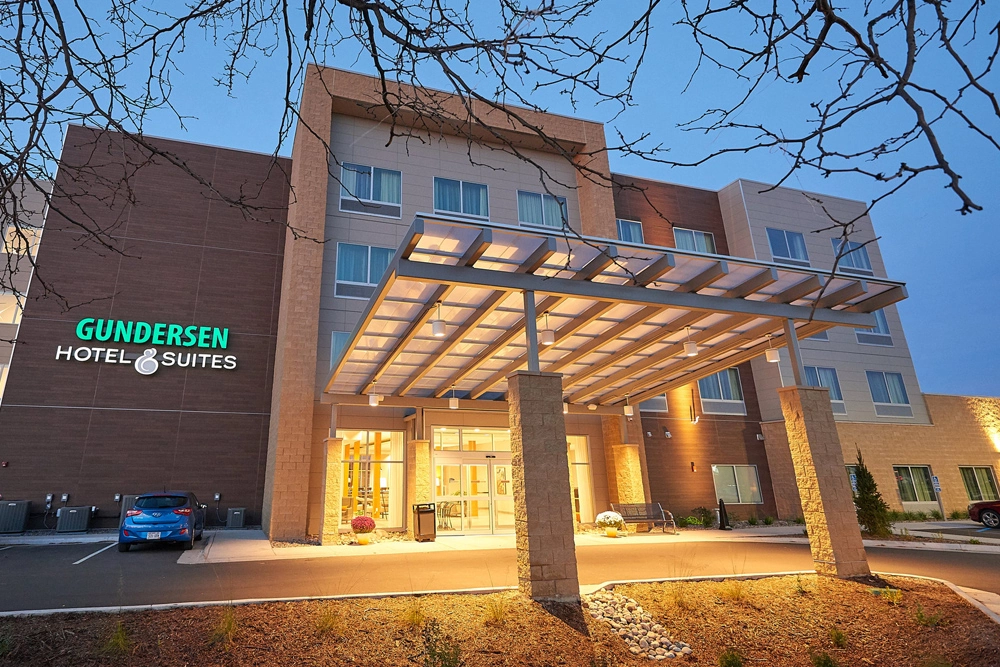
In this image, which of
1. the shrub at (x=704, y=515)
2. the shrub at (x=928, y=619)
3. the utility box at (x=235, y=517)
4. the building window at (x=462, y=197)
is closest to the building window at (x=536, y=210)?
the building window at (x=462, y=197)

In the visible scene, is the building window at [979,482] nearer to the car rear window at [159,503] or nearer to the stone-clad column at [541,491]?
the stone-clad column at [541,491]

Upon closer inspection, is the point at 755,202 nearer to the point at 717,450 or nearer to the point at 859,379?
the point at 859,379

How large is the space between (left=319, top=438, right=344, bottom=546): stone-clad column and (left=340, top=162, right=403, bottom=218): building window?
868cm

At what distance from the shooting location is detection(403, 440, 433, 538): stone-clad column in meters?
19.1

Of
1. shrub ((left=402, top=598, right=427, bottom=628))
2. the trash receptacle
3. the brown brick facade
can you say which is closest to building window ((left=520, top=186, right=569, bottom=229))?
the brown brick facade

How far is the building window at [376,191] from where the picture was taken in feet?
68.7

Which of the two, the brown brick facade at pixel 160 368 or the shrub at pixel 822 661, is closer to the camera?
the shrub at pixel 822 661

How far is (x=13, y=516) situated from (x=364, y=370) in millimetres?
11781

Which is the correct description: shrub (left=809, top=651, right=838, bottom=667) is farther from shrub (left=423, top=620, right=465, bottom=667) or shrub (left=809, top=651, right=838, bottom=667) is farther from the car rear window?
the car rear window

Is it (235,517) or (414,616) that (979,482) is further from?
(235,517)

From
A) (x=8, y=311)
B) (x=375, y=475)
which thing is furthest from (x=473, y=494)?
(x=8, y=311)

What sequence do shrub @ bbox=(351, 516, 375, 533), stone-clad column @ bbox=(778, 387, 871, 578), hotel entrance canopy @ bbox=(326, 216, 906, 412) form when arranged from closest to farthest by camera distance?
1. hotel entrance canopy @ bbox=(326, 216, 906, 412)
2. stone-clad column @ bbox=(778, 387, 871, 578)
3. shrub @ bbox=(351, 516, 375, 533)

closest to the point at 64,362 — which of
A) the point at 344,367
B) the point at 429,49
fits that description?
the point at 344,367

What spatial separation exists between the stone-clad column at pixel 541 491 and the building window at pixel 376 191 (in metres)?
14.0
